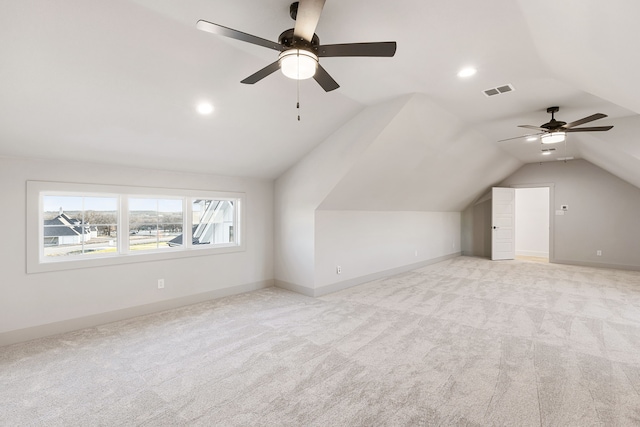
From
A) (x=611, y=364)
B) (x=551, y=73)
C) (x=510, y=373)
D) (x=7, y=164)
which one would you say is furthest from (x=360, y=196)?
(x=7, y=164)

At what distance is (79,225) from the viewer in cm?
366

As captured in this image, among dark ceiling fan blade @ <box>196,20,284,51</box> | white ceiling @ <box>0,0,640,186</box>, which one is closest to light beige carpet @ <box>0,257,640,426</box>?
white ceiling @ <box>0,0,640,186</box>

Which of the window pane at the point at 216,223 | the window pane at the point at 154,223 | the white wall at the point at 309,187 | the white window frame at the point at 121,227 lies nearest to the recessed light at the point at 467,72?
the white wall at the point at 309,187

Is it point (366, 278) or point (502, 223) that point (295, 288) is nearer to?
point (366, 278)

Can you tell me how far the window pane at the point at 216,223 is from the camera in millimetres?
5008

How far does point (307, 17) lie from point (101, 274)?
3718 mm

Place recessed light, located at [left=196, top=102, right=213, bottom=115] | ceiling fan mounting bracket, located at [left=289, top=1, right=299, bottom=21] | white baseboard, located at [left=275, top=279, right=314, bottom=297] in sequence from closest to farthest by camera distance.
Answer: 1. ceiling fan mounting bracket, located at [left=289, top=1, right=299, bottom=21]
2. recessed light, located at [left=196, top=102, right=213, bottom=115]
3. white baseboard, located at [left=275, top=279, right=314, bottom=297]

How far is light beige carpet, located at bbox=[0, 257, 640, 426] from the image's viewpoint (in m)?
2.06

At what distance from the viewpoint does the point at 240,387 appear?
92.5 inches

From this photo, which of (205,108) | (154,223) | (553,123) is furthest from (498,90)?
(154,223)

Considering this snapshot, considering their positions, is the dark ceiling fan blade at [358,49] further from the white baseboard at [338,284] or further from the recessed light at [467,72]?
the white baseboard at [338,284]

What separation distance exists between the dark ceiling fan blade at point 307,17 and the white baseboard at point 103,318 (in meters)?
3.83

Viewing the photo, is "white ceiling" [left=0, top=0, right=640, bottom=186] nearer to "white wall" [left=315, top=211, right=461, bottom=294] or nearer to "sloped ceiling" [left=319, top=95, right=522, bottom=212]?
"sloped ceiling" [left=319, top=95, right=522, bottom=212]

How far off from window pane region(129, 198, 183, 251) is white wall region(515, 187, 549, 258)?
31.2 ft
